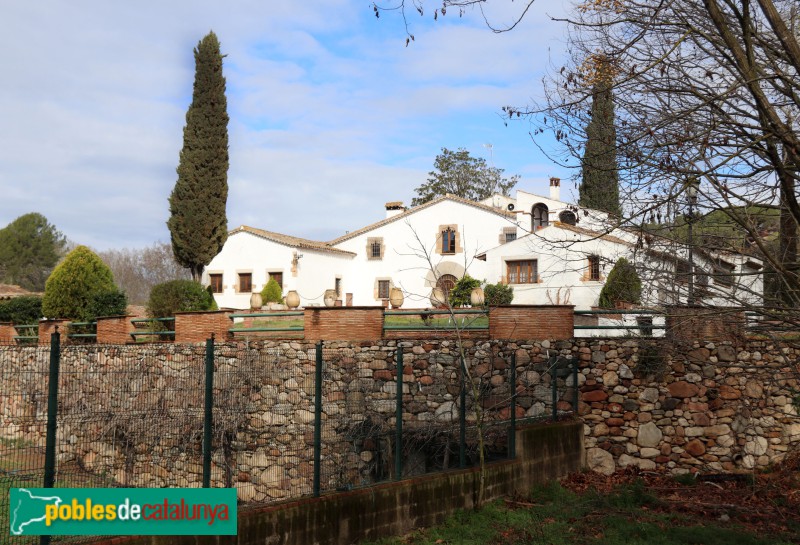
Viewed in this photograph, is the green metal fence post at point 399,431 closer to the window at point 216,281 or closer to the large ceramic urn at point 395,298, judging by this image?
the large ceramic urn at point 395,298

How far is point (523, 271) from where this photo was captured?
32.6 metres

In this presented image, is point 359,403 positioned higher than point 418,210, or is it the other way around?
point 418,210

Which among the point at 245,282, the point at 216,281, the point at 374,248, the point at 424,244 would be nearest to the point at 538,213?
the point at 424,244

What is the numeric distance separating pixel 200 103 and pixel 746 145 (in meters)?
24.5

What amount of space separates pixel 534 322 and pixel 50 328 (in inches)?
599

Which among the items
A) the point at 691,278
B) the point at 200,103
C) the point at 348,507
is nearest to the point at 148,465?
the point at 348,507

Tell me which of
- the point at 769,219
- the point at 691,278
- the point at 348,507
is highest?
the point at 769,219

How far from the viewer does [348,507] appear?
8141 mm

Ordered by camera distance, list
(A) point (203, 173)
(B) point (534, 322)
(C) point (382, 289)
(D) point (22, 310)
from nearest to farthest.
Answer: (B) point (534, 322), (D) point (22, 310), (A) point (203, 173), (C) point (382, 289)

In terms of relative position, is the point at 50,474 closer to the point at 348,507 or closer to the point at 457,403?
the point at 348,507

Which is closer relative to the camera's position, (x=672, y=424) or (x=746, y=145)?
(x=746, y=145)

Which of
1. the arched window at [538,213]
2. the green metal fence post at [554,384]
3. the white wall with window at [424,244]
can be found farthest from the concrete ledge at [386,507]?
the arched window at [538,213]

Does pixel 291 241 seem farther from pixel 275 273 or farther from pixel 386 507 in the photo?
pixel 386 507

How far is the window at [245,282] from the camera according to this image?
127ft
